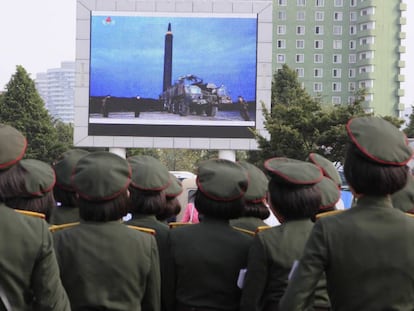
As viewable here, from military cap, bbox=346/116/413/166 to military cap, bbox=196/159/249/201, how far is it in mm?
1036

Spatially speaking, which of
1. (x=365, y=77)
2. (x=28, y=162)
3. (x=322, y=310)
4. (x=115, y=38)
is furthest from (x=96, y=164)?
(x=365, y=77)

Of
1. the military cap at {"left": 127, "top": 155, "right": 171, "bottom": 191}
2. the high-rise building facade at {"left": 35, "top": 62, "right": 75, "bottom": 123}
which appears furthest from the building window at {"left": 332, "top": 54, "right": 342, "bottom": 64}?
the high-rise building facade at {"left": 35, "top": 62, "right": 75, "bottom": 123}

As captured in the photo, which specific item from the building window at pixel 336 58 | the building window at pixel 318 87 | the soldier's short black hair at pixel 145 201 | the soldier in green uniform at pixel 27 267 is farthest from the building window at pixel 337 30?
the soldier in green uniform at pixel 27 267

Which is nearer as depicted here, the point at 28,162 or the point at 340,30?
the point at 28,162

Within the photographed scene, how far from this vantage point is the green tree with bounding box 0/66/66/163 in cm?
3331

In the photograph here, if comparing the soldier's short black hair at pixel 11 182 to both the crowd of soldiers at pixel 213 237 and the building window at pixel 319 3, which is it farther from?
the building window at pixel 319 3

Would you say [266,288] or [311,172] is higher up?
[311,172]

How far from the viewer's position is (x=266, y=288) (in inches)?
123

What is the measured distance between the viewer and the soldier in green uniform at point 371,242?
7.91ft

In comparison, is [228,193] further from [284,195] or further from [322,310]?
[322,310]

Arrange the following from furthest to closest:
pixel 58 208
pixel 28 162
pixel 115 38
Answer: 1. pixel 115 38
2. pixel 58 208
3. pixel 28 162

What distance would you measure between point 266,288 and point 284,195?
45 centimetres

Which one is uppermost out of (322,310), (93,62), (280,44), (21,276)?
(280,44)

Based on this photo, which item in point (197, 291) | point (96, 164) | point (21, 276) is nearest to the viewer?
point (21, 276)
